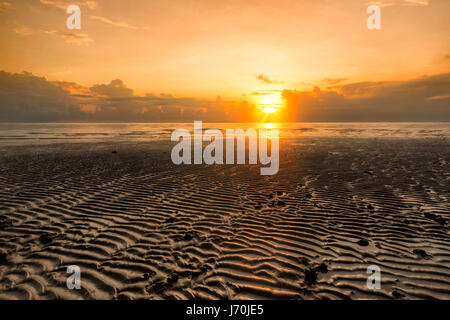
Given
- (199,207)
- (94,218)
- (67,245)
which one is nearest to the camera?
(67,245)

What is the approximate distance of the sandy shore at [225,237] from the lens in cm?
420

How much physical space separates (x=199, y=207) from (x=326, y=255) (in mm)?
4224

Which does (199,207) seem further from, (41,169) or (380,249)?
(41,169)

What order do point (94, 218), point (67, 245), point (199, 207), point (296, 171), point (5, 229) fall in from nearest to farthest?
1. point (67, 245)
2. point (5, 229)
3. point (94, 218)
4. point (199, 207)
5. point (296, 171)

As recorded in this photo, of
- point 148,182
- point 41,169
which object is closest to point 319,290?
point 148,182

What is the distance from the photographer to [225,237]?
5941mm

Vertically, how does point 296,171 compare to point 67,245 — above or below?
above

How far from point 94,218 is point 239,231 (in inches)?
170

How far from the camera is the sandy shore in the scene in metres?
4.20

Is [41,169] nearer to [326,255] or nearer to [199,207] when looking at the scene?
[199,207]

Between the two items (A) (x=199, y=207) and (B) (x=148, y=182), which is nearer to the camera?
(A) (x=199, y=207)

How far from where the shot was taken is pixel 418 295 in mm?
3969
